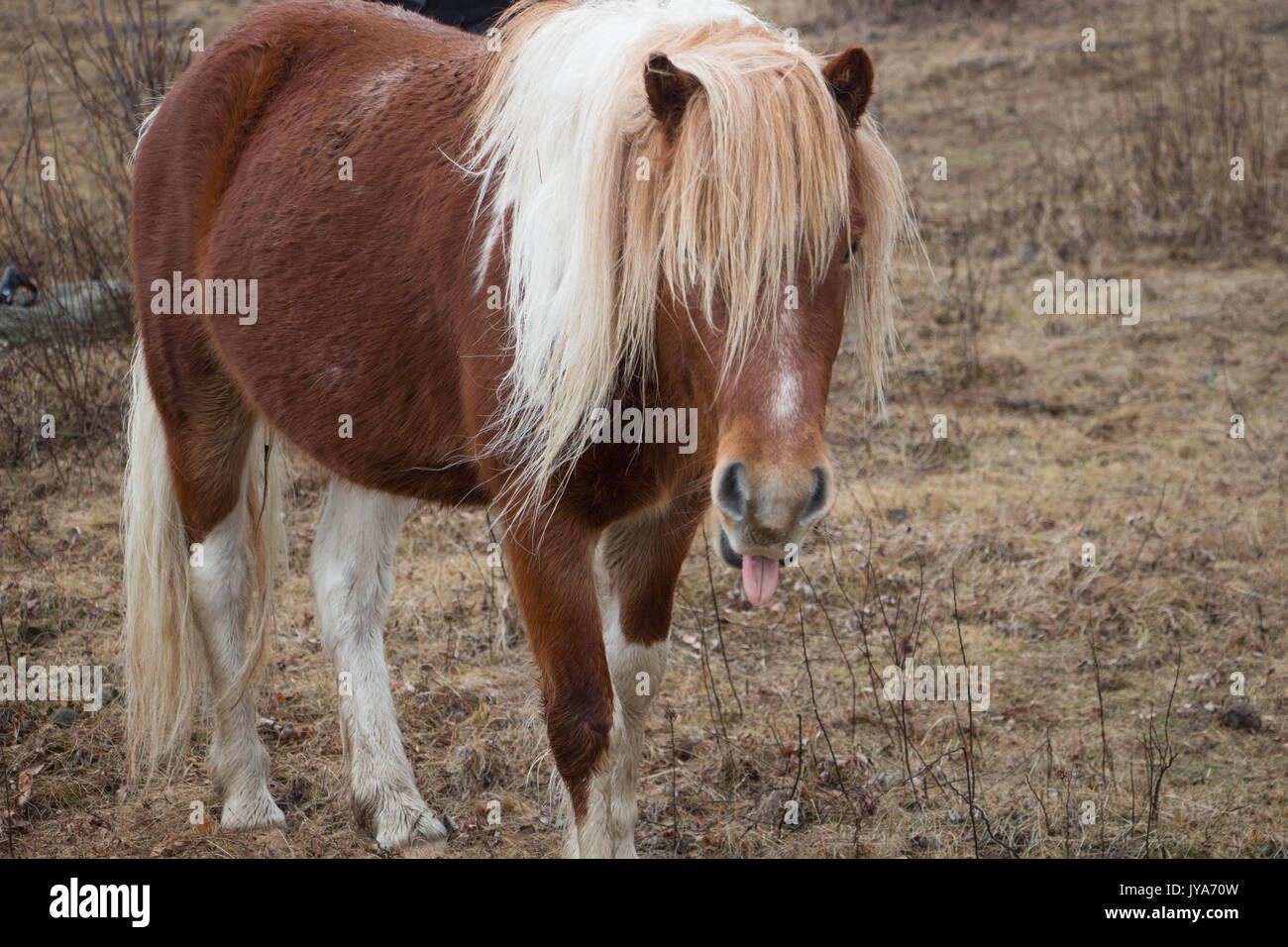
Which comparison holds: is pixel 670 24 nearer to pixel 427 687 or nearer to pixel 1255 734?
pixel 427 687

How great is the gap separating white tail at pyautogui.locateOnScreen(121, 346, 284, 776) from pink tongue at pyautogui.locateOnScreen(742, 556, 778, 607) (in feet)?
6.62

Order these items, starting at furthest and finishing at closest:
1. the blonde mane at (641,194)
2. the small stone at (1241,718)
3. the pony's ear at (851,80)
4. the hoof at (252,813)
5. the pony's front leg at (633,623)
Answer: the small stone at (1241,718) → the hoof at (252,813) → the pony's front leg at (633,623) → the pony's ear at (851,80) → the blonde mane at (641,194)

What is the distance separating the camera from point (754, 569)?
2.25 metres

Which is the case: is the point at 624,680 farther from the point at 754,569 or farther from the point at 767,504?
the point at 767,504

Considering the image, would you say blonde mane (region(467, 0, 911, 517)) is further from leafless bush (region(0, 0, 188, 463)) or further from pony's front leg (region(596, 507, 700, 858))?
leafless bush (region(0, 0, 188, 463))

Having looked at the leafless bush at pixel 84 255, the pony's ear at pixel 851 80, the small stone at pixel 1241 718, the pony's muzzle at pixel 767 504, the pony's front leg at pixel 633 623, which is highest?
the leafless bush at pixel 84 255

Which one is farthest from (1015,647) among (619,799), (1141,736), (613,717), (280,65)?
(280,65)

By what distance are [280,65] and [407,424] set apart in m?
1.31

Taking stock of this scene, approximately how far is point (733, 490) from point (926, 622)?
2724mm

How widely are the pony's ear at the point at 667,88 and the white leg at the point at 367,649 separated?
1.94 metres

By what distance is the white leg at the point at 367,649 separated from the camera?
3572mm

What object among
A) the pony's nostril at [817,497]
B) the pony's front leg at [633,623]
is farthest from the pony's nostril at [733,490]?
the pony's front leg at [633,623]

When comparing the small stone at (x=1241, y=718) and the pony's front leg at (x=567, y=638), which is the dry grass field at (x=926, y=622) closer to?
the small stone at (x=1241, y=718)

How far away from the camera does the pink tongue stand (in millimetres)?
2244
